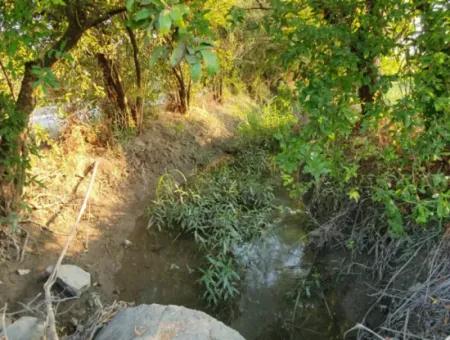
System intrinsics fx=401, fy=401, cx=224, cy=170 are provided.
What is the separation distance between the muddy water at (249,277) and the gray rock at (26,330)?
1218 mm

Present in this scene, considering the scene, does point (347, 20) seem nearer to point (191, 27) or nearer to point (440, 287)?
point (191, 27)

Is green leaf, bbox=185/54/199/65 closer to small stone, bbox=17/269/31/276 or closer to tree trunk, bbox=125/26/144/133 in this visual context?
small stone, bbox=17/269/31/276

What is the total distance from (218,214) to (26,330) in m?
2.72

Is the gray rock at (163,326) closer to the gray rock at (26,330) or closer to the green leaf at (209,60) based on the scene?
the gray rock at (26,330)

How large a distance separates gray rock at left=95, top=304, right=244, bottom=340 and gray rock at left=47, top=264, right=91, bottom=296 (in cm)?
118

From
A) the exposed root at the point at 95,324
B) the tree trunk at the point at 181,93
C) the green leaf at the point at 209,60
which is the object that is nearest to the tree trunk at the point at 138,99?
the tree trunk at the point at 181,93

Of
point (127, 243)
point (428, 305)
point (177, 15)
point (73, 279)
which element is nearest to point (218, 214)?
point (127, 243)

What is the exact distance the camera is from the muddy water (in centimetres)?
353

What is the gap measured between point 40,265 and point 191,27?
3052 mm

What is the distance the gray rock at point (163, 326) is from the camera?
7.30ft

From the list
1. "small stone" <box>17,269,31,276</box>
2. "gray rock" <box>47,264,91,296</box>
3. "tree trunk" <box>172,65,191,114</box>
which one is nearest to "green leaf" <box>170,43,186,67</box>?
"gray rock" <box>47,264,91,296</box>

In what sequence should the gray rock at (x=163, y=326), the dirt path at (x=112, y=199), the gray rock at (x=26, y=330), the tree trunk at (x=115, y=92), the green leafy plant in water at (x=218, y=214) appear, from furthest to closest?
the tree trunk at (x=115, y=92) < the green leafy plant in water at (x=218, y=214) < the dirt path at (x=112, y=199) < the gray rock at (x=26, y=330) < the gray rock at (x=163, y=326)

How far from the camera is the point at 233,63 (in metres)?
8.26

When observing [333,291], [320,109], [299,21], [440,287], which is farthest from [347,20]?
[333,291]
